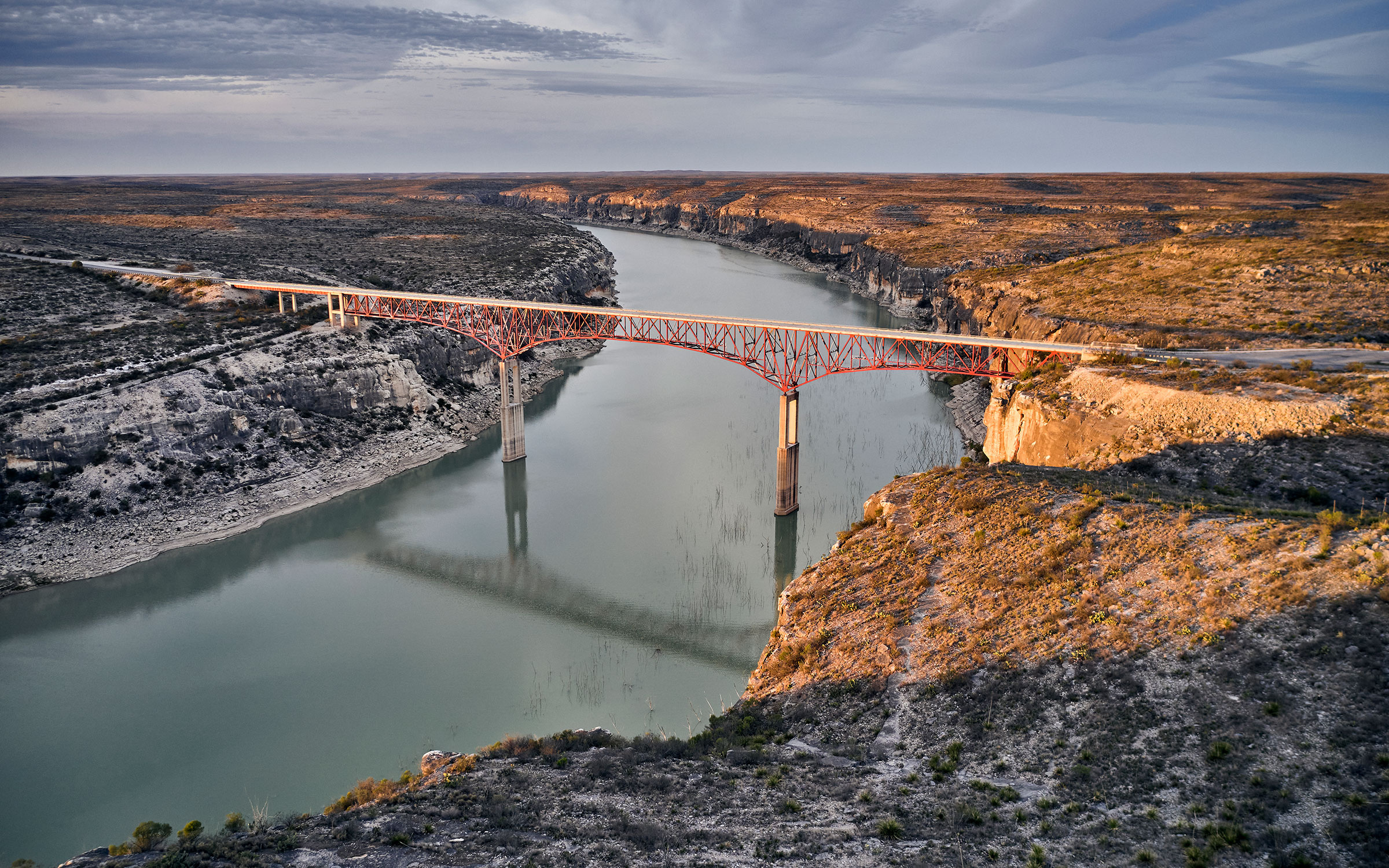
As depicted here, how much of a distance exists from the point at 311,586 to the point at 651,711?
51.2ft

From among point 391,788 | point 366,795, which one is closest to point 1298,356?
point 391,788

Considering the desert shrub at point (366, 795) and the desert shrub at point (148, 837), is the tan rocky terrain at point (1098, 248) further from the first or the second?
the desert shrub at point (148, 837)

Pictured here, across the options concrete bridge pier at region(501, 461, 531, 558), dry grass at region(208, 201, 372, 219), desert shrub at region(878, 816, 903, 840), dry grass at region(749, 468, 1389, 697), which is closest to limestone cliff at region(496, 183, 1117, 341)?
dry grass at region(749, 468, 1389, 697)

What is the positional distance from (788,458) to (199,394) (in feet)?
89.7

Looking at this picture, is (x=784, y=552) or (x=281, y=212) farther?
(x=281, y=212)

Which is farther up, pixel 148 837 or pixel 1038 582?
pixel 1038 582

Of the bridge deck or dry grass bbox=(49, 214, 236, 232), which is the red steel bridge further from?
dry grass bbox=(49, 214, 236, 232)

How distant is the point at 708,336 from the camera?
148ft

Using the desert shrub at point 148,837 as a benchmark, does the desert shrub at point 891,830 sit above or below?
above

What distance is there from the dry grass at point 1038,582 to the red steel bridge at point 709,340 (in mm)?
9596

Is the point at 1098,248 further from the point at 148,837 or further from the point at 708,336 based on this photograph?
the point at 148,837

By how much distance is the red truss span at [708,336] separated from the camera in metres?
31.5

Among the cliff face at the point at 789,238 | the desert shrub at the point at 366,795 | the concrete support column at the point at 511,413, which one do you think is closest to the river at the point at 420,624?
the concrete support column at the point at 511,413

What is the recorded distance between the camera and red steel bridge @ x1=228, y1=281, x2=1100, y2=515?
104 feet
